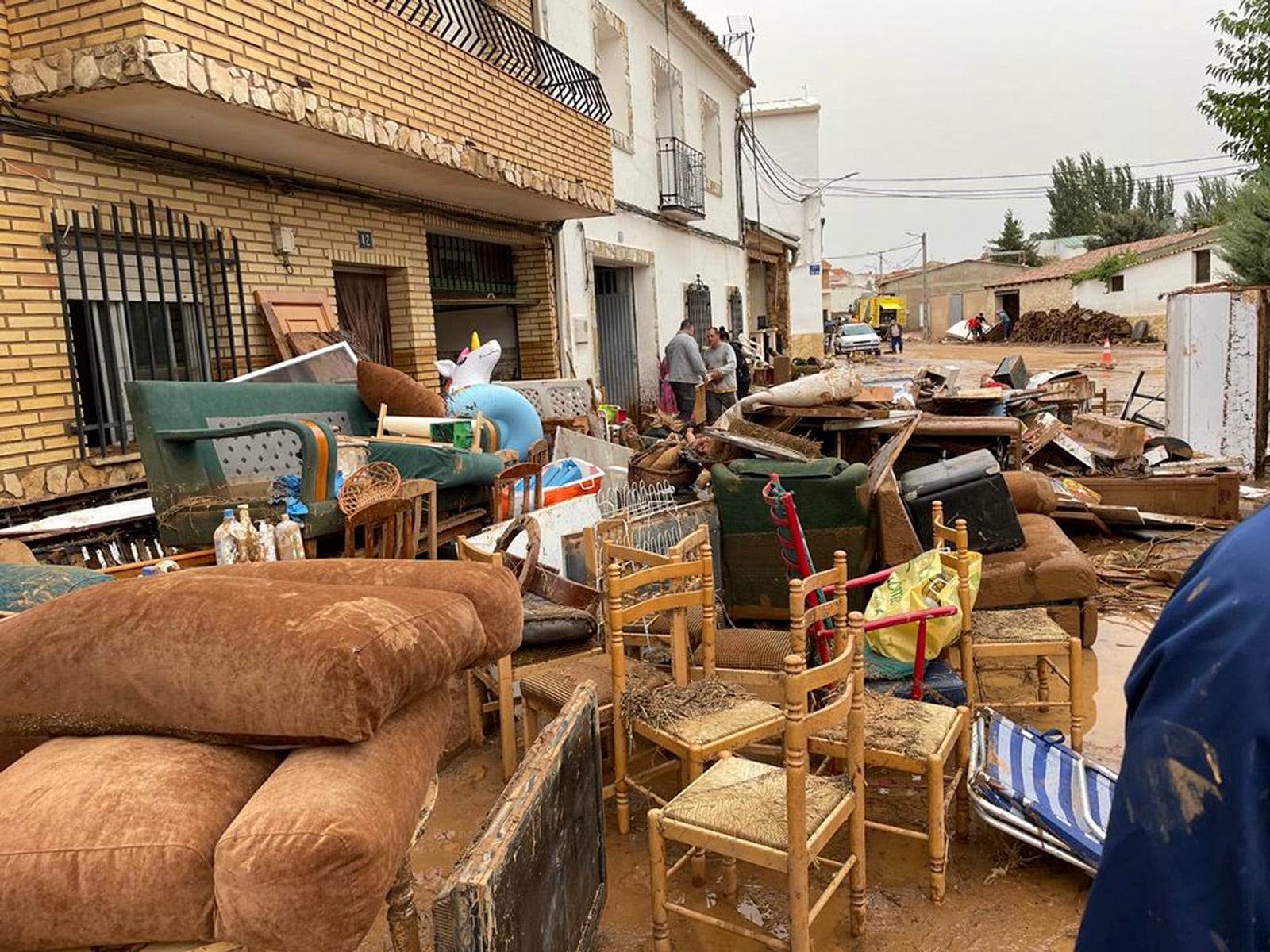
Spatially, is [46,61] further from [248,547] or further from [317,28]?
[248,547]

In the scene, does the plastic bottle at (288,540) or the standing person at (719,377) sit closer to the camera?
the plastic bottle at (288,540)

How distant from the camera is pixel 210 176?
6078 millimetres

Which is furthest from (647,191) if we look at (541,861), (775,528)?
(541,861)

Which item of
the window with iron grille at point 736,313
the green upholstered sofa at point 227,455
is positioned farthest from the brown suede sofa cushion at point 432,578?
the window with iron grille at point 736,313

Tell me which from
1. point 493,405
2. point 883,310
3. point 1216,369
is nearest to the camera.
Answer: point 493,405

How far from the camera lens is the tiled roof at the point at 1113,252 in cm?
3234

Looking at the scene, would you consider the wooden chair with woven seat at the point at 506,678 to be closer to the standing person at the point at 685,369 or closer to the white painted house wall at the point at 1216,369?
the standing person at the point at 685,369

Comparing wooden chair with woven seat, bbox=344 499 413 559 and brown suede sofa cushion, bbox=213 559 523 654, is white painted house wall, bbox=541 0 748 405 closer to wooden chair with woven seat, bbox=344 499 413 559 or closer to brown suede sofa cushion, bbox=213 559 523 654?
wooden chair with woven seat, bbox=344 499 413 559

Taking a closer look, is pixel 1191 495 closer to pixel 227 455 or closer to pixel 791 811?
pixel 791 811

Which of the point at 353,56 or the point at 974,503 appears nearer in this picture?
the point at 974,503

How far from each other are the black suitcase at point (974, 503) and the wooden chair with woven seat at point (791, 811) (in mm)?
3027

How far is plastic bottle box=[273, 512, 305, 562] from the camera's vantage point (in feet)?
14.9

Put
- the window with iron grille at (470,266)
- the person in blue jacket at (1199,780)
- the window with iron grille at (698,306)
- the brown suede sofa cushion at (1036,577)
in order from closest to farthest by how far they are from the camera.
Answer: the person in blue jacket at (1199,780) → the brown suede sofa cushion at (1036,577) → the window with iron grille at (470,266) → the window with iron grille at (698,306)

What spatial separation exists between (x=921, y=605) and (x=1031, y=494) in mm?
3169
